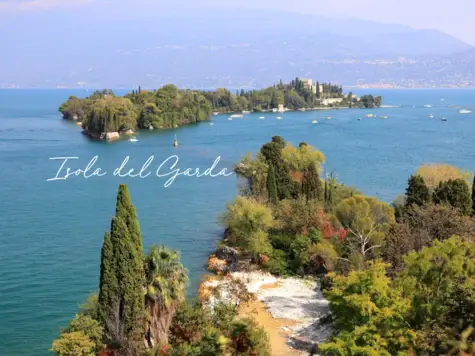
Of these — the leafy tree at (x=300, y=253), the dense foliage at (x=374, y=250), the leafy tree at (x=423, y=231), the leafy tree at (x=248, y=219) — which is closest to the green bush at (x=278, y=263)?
the dense foliage at (x=374, y=250)

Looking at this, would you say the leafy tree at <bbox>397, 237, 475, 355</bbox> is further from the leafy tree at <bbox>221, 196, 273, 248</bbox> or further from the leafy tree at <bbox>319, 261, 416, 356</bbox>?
the leafy tree at <bbox>221, 196, 273, 248</bbox>

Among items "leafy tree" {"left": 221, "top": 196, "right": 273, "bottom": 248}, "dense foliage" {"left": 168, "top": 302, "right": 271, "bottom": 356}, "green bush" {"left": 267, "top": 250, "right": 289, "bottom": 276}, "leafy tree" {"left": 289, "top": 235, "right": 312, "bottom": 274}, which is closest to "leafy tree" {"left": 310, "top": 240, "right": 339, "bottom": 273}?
"leafy tree" {"left": 289, "top": 235, "right": 312, "bottom": 274}

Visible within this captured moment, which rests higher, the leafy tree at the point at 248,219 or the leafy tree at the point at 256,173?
the leafy tree at the point at 256,173

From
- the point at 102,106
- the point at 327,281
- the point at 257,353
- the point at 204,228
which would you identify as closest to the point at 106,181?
the point at 204,228

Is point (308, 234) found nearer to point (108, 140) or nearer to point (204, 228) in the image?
point (204, 228)

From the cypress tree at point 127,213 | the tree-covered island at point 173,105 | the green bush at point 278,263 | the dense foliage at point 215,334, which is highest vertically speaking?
the tree-covered island at point 173,105

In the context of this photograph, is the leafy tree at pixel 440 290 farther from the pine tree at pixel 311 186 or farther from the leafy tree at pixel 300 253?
the pine tree at pixel 311 186
